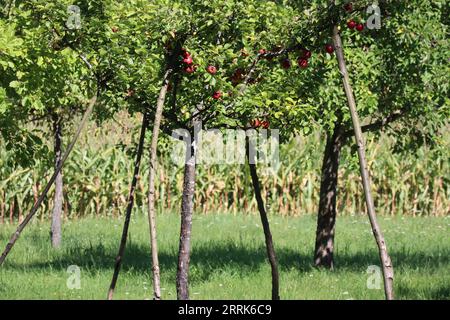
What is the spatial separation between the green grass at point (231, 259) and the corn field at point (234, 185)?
2.17 ft

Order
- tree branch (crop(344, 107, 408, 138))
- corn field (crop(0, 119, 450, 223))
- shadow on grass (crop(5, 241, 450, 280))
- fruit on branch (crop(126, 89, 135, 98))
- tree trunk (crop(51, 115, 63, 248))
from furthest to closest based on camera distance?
corn field (crop(0, 119, 450, 223))
tree trunk (crop(51, 115, 63, 248))
shadow on grass (crop(5, 241, 450, 280))
tree branch (crop(344, 107, 408, 138))
fruit on branch (crop(126, 89, 135, 98))

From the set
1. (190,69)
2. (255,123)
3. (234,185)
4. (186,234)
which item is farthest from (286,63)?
(234,185)

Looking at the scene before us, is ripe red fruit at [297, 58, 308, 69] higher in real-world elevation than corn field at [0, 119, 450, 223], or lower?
higher

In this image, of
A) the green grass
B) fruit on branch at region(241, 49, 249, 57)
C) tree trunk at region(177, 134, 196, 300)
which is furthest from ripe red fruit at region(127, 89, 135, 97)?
the green grass

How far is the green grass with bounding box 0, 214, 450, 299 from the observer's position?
12.9m

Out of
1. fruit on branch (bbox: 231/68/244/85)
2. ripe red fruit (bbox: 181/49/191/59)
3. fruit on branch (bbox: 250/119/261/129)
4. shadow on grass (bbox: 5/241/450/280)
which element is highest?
ripe red fruit (bbox: 181/49/191/59)

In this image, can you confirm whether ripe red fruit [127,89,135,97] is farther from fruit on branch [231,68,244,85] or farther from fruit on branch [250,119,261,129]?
fruit on branch [250,119,261,129]

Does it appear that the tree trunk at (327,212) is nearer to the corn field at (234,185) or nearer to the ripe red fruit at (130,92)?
the corn field at (234,185)

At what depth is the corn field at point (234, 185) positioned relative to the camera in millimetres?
20203

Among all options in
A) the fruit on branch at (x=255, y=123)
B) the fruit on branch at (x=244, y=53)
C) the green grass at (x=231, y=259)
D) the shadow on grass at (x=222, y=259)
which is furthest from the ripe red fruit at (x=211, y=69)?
the shadow on grass at (x=222, y=259)

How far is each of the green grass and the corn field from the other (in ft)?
2.17

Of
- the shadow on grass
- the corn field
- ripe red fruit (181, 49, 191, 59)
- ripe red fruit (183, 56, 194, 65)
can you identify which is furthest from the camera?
the corn field

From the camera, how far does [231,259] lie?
50.9 ft

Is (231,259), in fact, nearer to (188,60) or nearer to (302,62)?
(302,62)
